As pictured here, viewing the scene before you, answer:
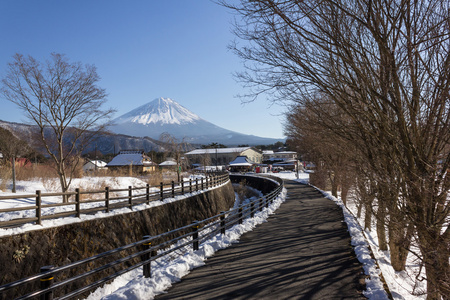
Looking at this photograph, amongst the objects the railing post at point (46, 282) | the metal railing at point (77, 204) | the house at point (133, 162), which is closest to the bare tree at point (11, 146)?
the metal railing at point (77, 204)

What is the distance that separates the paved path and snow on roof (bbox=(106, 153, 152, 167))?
43.5m

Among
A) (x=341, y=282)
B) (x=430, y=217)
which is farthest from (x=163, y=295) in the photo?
(x=430, y=217)

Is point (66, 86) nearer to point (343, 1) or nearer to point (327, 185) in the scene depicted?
point (343, 1)

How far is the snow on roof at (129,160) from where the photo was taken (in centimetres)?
5344

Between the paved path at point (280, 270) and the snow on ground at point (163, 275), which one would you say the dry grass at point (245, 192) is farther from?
the paved path at point (280, 270)

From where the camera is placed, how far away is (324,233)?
41.8 feet

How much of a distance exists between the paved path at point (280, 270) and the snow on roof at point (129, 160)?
43.5 meters

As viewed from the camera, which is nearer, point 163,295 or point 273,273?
point 163,295

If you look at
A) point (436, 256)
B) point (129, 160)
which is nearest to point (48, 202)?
point (436, 256)

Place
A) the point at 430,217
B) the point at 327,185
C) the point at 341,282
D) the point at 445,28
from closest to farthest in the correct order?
the point at 445,28 → the point at 430,217 → the point at 341,282 → the point at 327,185

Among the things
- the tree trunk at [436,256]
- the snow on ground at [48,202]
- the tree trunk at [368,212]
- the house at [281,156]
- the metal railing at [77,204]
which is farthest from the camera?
the house at [281,156]

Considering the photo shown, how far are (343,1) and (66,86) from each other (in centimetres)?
1705

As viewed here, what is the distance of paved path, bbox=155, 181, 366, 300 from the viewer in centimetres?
627

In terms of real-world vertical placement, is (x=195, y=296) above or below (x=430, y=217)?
below
